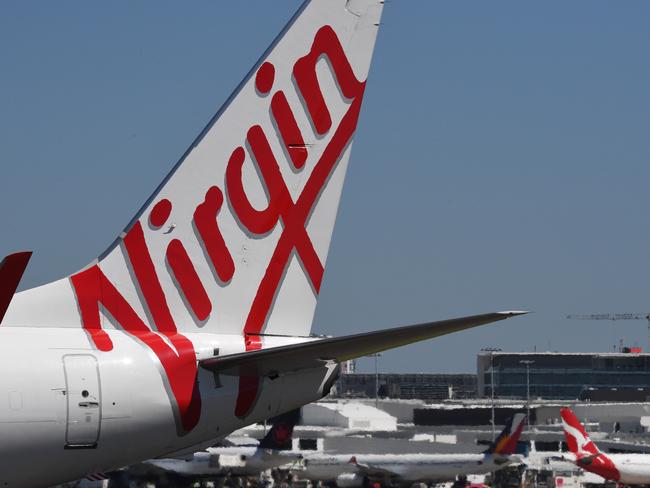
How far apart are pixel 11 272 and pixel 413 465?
234ft

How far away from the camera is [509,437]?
7938 cm

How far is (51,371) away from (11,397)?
0.50 m

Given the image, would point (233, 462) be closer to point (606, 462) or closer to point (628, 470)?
point (606, 462)

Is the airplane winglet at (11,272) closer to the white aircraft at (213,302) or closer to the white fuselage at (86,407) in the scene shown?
the white aircraft at (213,302)

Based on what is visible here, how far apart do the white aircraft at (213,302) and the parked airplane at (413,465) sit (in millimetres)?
64788

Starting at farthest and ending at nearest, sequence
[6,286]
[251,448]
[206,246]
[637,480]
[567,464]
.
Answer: [567,464], [251,448], [637,480], [206,246], [6,286]

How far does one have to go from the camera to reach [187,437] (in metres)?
13.7

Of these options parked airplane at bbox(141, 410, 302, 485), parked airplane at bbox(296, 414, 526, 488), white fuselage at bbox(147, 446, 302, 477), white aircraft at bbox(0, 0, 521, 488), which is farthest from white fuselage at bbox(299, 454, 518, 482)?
white aircraft at bbox(0, 0, 521, 488)

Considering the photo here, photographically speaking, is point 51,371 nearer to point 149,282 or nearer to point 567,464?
point 149,282

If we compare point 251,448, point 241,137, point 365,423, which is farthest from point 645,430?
Result: point 241,137

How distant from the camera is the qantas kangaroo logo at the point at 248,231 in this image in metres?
13.8

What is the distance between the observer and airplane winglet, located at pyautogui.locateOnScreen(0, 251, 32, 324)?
428 inches

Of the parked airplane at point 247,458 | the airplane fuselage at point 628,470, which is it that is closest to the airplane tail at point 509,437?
the airplane fuselage at point 628,470

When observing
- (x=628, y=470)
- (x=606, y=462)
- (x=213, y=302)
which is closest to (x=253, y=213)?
(x=213, y=302)
